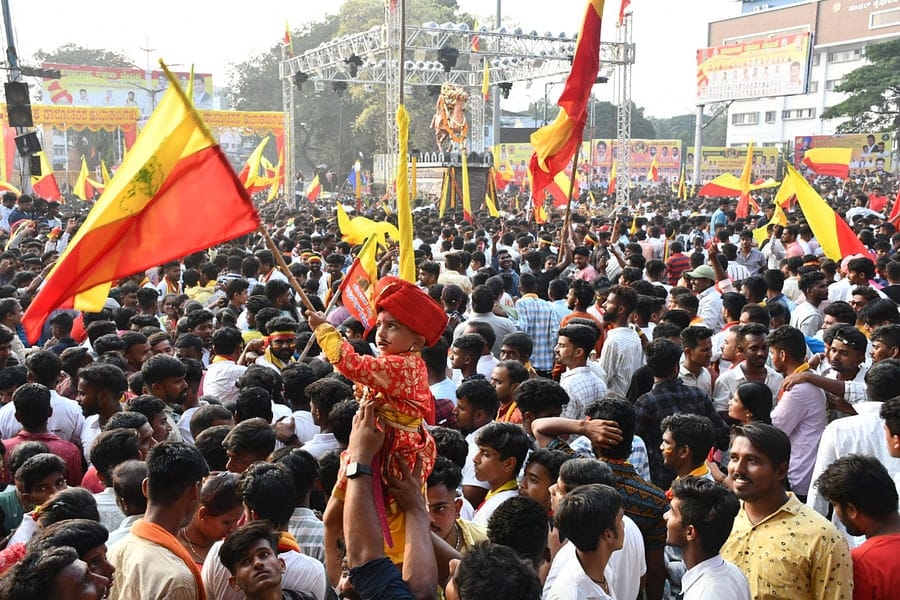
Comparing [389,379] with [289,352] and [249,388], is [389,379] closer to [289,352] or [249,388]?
[249,388]

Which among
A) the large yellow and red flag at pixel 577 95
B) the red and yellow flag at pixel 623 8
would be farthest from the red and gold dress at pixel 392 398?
the red and yellow flag at pixel 623 8

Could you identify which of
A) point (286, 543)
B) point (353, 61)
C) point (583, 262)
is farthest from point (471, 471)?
point (353, 61)

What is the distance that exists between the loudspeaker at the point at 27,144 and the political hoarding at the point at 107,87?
127 ft

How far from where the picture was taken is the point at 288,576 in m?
2.90

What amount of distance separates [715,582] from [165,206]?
2.44 m

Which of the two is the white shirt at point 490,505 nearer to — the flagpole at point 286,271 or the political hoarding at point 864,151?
the flagpole at point 286,271

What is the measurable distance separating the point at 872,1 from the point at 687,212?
46806mm

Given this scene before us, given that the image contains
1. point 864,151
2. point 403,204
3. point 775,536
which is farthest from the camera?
point 864,151

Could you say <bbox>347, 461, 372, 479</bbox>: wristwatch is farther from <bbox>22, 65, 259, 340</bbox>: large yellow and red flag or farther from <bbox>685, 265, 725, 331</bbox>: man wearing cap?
<bbox>685, 265, 725, 331</bbox>: man wearing cap

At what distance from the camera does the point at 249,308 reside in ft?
23.2

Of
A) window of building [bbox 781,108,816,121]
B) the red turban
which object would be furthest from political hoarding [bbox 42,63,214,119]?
the red turban

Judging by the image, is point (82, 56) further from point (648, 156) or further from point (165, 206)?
point (165, 206)

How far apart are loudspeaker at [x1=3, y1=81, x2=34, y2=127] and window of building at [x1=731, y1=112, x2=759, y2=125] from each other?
197ft

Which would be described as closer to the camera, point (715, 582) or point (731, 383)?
point (715, 582)
